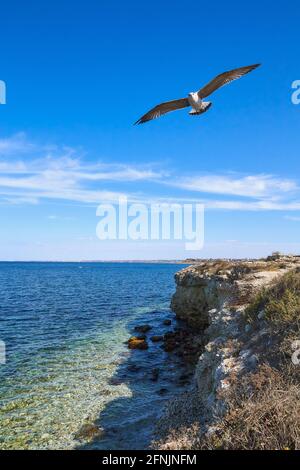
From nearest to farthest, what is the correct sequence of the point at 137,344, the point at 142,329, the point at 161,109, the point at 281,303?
the point at 161,109 < the point at 281,303 < the point at 137,344 < the point at 142,329

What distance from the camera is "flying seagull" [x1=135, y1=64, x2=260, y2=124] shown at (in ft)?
37.7

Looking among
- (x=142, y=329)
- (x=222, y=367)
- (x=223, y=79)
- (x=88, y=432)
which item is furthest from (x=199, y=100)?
(x=142, y=329)

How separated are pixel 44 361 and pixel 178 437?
63.0ft

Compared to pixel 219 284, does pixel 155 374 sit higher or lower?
lower

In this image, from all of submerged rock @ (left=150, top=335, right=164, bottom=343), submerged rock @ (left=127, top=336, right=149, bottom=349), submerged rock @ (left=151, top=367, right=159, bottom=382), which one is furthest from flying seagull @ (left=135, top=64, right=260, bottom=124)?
submerged rock @ (left=150, top=335, right=164, bottom=343)

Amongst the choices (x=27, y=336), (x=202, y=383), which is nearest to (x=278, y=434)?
(x=202, y=383)

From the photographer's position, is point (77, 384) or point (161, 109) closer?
point (161, 109)

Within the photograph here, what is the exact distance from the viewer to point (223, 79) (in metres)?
11.7

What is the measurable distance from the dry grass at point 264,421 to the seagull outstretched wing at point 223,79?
376 inches

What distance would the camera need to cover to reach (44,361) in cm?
2722

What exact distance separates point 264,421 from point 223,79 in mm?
10382

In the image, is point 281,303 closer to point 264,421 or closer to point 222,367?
point 222,367

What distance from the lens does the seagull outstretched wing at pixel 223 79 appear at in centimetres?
1134
